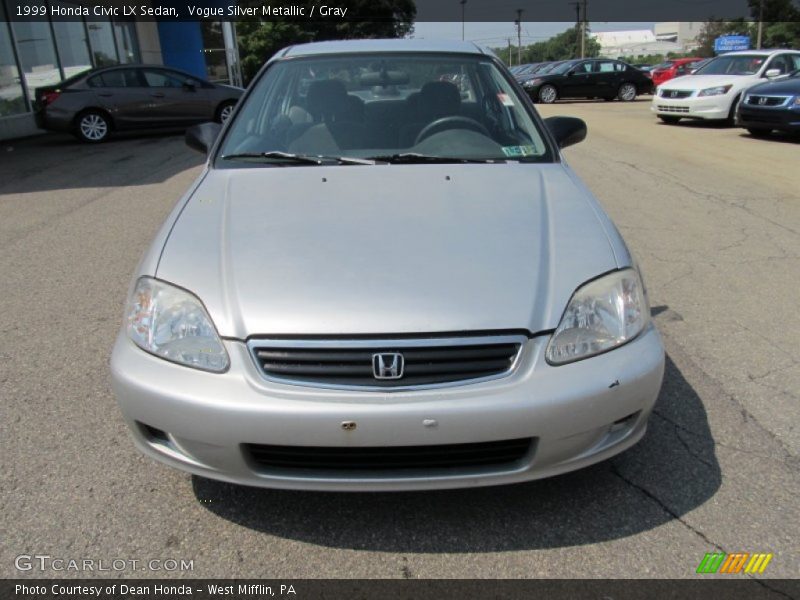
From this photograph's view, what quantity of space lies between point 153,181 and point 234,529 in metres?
7.28

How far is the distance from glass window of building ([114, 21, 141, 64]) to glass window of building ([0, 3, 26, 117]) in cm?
538

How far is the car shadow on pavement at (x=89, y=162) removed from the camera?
877 centimetres

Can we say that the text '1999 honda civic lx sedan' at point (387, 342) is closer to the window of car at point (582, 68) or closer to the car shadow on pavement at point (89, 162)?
the car shadow on pavement at point (89, 162)

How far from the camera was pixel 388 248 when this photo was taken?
2.36 meters

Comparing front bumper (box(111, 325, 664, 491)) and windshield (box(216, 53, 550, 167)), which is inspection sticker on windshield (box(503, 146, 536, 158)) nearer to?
windshield (box(216, 53, 550, 167))

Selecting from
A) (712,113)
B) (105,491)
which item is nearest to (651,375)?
(105,491)

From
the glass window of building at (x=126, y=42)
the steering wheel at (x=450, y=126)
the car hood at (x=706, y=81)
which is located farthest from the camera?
the glass window of building at (x=126, y=42)

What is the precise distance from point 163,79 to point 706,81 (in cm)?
1081

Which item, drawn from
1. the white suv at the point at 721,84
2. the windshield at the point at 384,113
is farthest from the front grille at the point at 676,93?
the windshield at the point at 384,113

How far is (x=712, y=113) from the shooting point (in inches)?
529

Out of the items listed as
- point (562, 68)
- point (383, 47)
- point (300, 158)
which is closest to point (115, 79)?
point (383, 47)

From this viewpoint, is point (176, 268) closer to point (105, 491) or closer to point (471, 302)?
point (105, 491)

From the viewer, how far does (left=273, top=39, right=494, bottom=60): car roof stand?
3758 mm

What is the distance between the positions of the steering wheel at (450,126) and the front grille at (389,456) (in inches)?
70.9
